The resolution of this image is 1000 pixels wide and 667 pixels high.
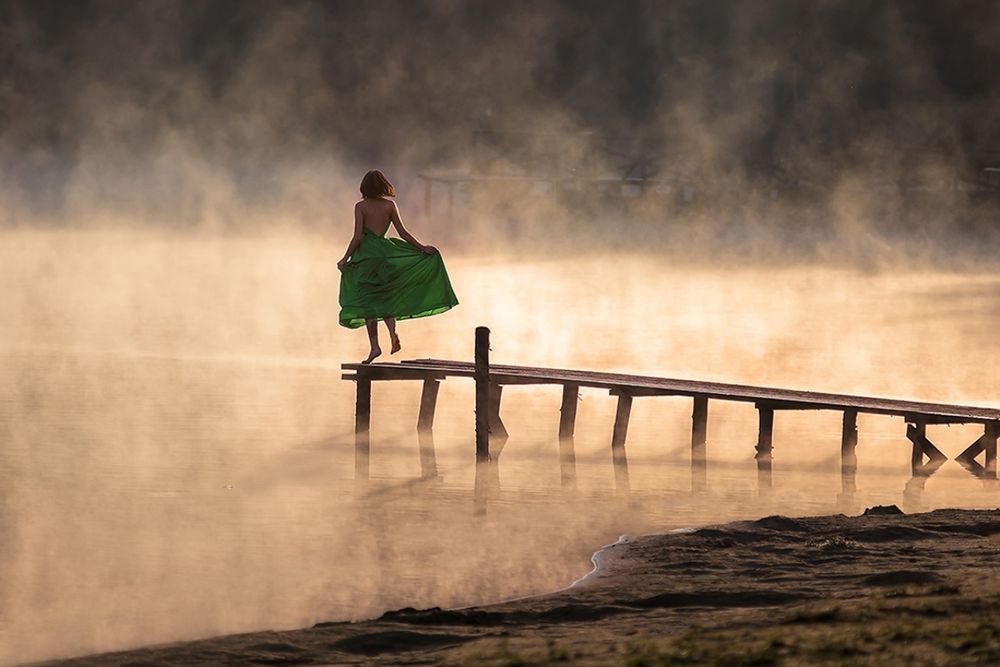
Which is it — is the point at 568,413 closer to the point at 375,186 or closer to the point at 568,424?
the point at 568,424

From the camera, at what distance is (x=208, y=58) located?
3258 inches

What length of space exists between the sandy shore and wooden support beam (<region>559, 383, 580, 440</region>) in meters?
5.43

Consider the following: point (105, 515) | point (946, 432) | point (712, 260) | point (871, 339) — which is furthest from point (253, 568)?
point (712, 260)

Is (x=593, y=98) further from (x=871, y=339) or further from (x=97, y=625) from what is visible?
(x=97, y=625)

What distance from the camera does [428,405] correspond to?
21.5 meters

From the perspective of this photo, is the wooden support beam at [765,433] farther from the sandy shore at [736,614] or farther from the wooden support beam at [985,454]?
the sandy shore at [736,614]

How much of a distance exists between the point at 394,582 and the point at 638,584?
195 cm

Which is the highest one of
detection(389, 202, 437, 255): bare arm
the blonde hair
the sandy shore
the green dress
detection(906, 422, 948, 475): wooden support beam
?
the blonde hair

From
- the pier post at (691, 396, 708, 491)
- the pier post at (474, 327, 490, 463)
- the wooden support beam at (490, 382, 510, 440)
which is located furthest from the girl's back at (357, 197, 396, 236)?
the pier post at (691, 396, 708, 491)

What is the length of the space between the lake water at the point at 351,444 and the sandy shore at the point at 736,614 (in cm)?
106

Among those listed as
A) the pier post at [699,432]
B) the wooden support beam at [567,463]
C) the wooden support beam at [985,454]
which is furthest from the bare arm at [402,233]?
the wooden support beam at [985,454]

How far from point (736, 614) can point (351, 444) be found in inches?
381

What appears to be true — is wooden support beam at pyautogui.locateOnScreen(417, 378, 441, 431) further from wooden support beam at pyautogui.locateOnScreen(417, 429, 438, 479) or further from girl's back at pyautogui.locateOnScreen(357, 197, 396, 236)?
girl's back at pyautogui.locateOnScreen(357, 197, 396, 236)

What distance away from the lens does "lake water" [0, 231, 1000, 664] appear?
14.3 meters
